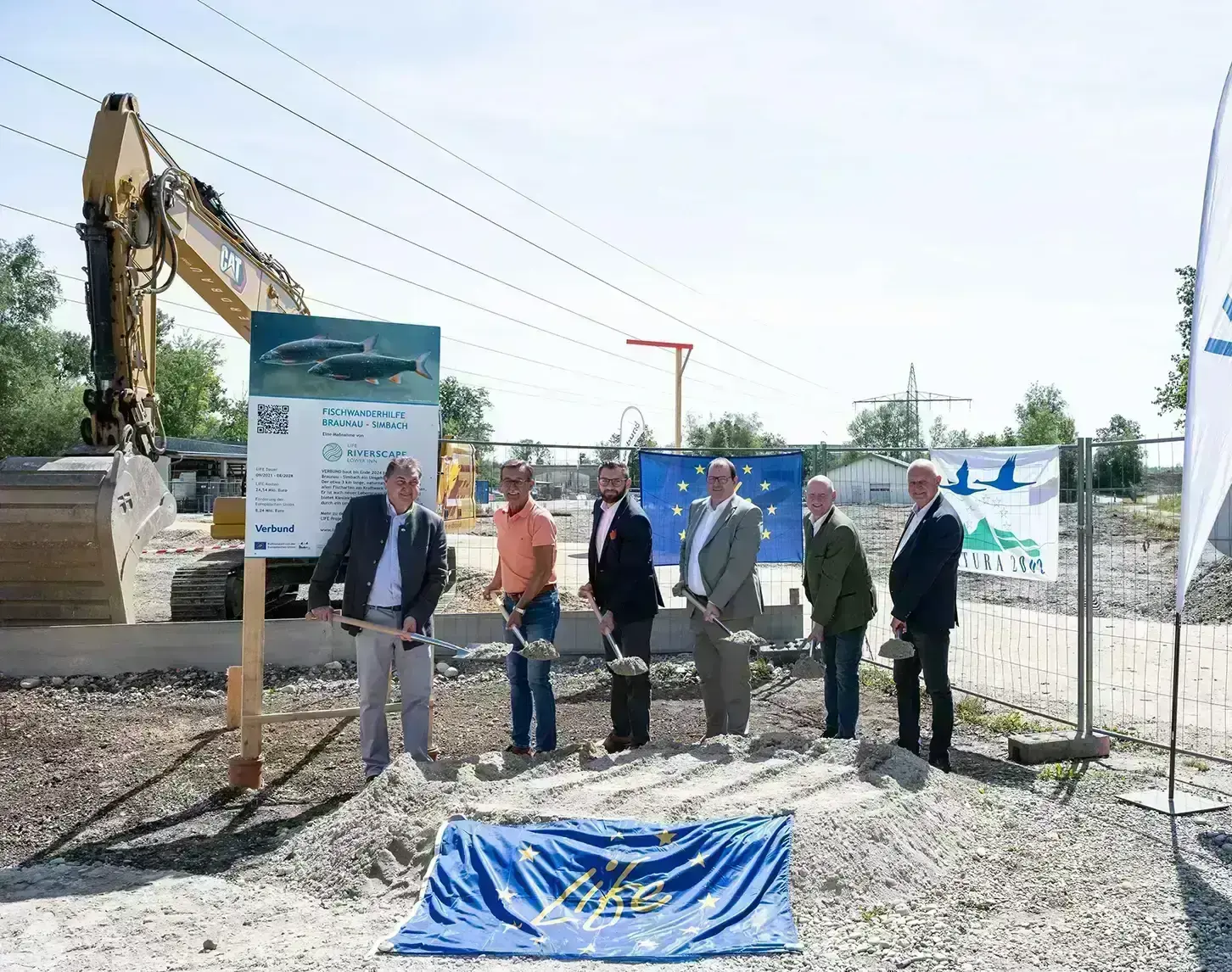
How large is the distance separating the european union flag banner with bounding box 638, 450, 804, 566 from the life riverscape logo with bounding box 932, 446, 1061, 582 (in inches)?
87.3

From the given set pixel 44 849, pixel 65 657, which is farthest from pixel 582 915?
pixel 65 657

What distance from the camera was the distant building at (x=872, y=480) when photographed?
927 centimetres

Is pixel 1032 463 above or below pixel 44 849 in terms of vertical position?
above

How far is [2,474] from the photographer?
8.70 m

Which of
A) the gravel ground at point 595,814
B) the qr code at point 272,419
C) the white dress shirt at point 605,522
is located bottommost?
the gravel ground at point 595,814

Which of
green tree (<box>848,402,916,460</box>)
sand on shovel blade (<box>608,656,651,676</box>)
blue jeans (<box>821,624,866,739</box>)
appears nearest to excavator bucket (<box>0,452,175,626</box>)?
sand on shovel blade (<box>608,656,651,676</box>)

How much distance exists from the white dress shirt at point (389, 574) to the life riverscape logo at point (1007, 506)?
3.75 meters

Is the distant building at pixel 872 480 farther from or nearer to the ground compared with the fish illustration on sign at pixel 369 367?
nearer to the ground

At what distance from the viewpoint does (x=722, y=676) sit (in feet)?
21.8

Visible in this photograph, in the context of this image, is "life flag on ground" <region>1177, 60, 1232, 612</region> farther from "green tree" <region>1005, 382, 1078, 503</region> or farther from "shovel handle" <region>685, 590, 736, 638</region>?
"green tree" <region>1005, 382, 1078, 503</region>

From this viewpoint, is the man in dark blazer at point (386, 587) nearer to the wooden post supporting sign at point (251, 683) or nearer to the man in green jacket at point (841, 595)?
the wooden post supporting sign at point (251, 683)

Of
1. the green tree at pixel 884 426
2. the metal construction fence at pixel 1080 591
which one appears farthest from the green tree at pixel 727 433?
the metal construction fence at pixel 1080 591

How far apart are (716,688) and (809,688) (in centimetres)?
236

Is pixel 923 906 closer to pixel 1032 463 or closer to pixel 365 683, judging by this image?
pixel 365 683
